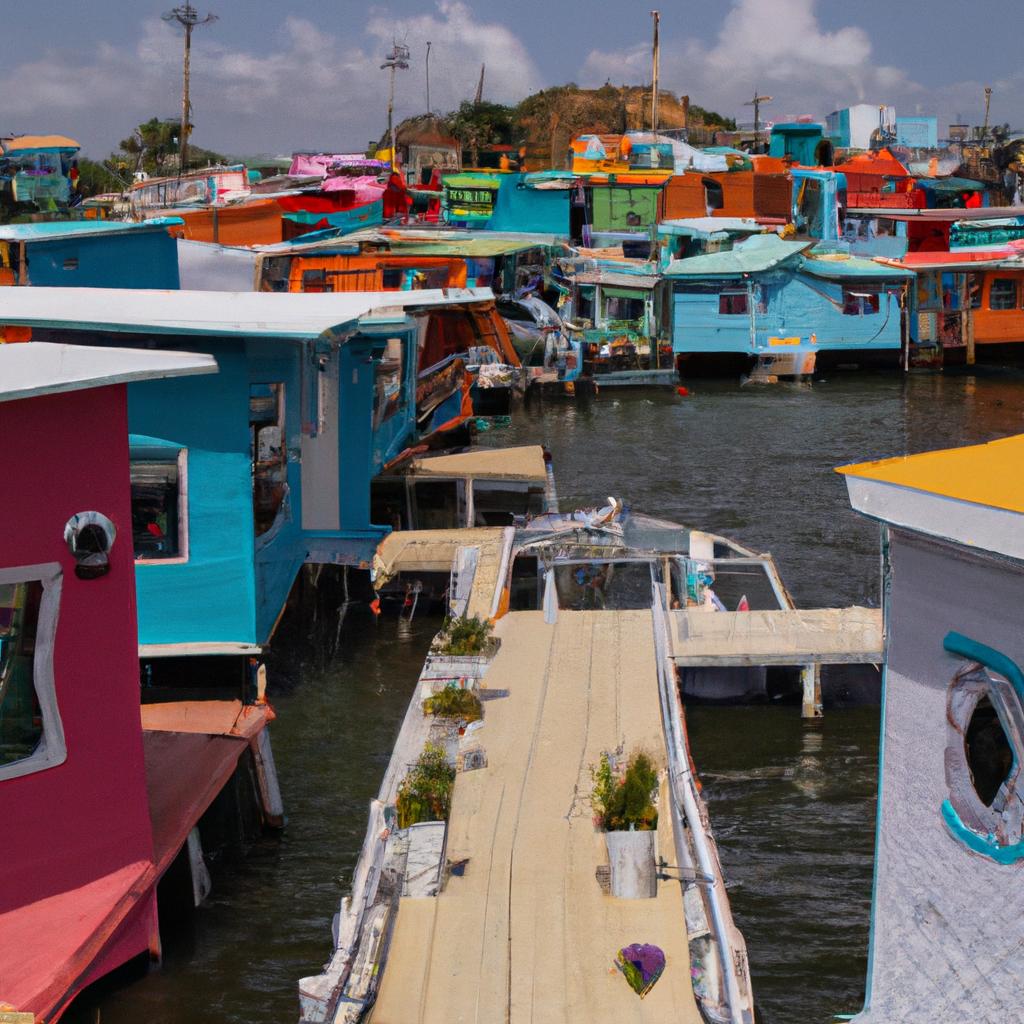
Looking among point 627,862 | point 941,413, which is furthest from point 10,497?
point 941,413

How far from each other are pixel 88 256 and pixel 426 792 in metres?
14.1

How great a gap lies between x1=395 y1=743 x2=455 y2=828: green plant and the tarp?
24202mm

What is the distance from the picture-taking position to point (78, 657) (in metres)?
6.67

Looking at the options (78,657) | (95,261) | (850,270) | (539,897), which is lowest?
(539,897)

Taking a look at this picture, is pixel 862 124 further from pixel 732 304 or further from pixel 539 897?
Answer: pixel 539 897

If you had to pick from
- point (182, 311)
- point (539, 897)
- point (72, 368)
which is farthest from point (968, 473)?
point (182, 311)

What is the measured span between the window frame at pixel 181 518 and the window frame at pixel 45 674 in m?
4.03

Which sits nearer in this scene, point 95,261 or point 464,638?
point 464,638

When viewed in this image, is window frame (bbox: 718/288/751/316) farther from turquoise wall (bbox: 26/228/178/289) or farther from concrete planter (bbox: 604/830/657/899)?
concrete planter (bbox: 604/830/657/899)

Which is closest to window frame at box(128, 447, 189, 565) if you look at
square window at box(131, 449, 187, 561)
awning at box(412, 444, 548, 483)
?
square window at box(131, 449, 187, 561)

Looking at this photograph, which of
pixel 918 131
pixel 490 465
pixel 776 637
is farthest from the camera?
pixel 918 131

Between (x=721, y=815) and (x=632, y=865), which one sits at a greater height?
(x=632, y=865)

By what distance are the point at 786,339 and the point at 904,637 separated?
28.1m

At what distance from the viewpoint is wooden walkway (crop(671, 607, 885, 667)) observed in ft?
37.3
